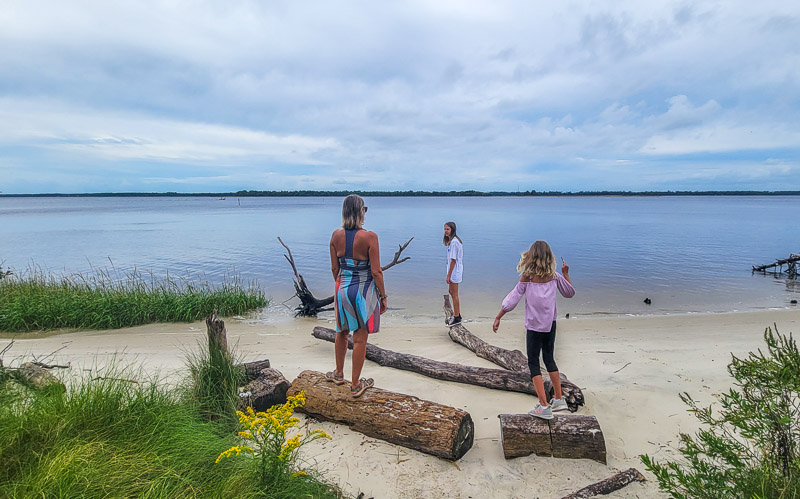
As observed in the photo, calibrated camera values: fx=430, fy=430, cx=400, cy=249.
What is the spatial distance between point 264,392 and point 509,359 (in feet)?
11.5

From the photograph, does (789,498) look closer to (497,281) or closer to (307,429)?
(307,429)

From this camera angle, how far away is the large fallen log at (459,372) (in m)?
5.43

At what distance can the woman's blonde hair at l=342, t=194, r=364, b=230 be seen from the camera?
454cm

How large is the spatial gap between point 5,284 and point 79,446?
12205mm

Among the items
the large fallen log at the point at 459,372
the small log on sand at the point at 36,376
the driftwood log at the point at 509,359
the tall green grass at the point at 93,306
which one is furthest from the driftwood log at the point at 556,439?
the tall green grass at the point at 93,306

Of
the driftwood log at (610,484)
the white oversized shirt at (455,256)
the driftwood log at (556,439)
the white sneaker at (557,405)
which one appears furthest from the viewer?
the white oversized shirt at (455,256)

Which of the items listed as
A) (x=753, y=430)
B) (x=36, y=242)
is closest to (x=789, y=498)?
(x=753, y=430)

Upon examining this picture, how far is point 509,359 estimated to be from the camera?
21.0 ft

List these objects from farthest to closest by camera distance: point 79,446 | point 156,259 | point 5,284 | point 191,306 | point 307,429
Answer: point 156,259 → point 5,284 → point 191,306 → point 307,429 → point 79,446

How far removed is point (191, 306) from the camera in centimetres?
1075

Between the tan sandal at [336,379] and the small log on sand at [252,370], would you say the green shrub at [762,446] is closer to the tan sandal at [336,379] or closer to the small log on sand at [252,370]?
the tan sandal at [336,379]

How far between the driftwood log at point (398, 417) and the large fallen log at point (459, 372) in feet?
4.65

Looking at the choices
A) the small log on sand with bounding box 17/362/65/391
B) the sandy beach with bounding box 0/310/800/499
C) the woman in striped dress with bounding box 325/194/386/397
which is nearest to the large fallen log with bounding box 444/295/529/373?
the sandy beach with bounding box 0/310/800/499

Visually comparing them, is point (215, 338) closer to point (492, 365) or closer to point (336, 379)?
point (336, 379)
